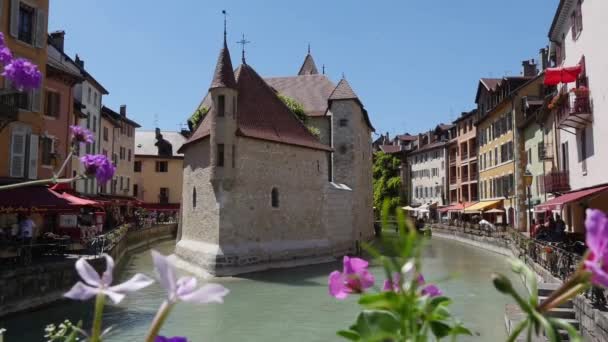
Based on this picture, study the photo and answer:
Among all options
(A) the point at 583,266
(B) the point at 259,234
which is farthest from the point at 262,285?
(A) the point at 583,266

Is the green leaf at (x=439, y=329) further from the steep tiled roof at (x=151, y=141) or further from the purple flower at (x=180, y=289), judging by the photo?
the steep tiled roof at (x=151, y=141)

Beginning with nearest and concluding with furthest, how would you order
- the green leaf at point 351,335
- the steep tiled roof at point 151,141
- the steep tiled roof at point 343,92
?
the green leaf at point 351,335 < the steep tiled roof at point 343,92 < the steep tiled roof at point 151,141

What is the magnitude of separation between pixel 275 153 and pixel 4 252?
13846 millimetres

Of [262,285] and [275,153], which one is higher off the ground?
[275,153]

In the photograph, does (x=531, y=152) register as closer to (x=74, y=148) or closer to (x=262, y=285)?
(x=262, y=285)

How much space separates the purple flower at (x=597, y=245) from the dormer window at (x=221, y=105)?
2284 centimetres

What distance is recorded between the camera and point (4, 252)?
47.1ft

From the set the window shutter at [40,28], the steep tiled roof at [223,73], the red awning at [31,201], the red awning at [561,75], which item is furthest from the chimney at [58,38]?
the red awning at [561,75]

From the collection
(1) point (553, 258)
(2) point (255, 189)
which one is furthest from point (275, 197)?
(1) point (553, 258)

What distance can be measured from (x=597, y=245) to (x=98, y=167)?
4482 millimetres

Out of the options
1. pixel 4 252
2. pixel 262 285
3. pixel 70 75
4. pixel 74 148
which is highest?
pixel 70 75

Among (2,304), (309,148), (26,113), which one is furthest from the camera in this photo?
(309,148)

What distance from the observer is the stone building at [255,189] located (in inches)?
915

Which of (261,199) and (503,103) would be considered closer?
(261,199)
